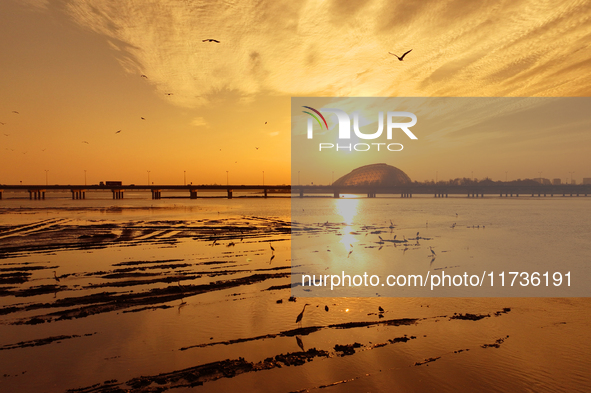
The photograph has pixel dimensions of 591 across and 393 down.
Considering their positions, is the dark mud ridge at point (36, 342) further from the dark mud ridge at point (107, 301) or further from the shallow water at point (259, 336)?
the dark mud ridge at point (107, 301)

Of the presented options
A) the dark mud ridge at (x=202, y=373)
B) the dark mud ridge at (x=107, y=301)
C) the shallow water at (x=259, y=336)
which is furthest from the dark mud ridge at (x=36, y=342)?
the dark mud ridge at (x=202, y=373)

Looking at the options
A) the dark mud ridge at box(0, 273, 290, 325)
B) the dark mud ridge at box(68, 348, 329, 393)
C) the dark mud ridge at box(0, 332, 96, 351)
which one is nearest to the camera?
the dark mud ridge at box(68, 348, 329, 393)

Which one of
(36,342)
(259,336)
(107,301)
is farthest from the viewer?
(107,301)

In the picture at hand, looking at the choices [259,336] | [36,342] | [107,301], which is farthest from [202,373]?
[107,301]

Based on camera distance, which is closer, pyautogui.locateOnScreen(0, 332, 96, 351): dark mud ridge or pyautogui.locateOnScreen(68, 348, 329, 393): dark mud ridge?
pyautogui.locateOnScreen(68, 348, 329, 393): dark mud ridge

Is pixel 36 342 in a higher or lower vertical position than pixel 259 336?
higher

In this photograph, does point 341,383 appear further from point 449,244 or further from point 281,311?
point 449,244

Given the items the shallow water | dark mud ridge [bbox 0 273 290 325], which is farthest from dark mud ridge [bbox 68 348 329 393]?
dark mud ridge [bbox 0 273 290 325]

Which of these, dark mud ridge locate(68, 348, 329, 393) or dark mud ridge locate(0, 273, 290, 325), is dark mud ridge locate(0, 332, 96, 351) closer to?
dark mud ridge locate(0, 273, 290, 325)

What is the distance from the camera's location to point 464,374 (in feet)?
20.9

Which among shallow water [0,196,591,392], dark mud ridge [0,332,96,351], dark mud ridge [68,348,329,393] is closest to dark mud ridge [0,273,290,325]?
shallow water [0,196,591,392]

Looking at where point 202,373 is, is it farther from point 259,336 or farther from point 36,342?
point 36,342

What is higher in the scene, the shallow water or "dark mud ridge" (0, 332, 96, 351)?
"dark mud ridge" (0, 332, 96, 351)

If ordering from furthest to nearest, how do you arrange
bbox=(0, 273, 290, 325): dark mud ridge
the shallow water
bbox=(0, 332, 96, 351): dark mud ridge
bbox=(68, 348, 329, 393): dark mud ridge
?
bbox=(0, 273, 290, 325): dark mud ridge
bbox=(0, 332, 96, 351): dark mud ridge
the shallow water
bbox=(68, 348, 329, 393): dark mud ridge
